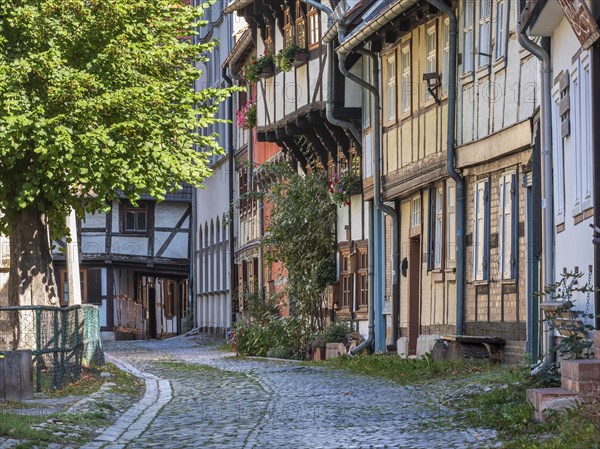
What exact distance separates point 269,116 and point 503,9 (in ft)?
48.7

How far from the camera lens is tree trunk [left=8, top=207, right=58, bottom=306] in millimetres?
23625

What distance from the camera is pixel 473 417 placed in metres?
12.6

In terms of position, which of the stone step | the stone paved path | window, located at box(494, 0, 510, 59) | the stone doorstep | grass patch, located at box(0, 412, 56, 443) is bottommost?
the stone paved path

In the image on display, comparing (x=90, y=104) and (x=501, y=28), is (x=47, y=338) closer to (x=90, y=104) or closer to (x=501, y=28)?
(x=90, y=104)

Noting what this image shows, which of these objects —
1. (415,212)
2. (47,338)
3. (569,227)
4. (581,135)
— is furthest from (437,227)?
(581,135)

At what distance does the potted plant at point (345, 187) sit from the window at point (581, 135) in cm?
1456

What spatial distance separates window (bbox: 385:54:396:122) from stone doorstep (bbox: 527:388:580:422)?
1448cm

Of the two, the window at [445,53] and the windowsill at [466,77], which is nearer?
the windowsill at [466,77]

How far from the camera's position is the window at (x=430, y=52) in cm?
2348

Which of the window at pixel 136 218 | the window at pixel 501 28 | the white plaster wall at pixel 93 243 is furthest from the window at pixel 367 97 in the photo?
the window at pixel 136 218

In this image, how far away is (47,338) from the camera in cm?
1817

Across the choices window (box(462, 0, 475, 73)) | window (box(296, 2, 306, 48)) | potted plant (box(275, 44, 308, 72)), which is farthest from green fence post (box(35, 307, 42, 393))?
window (box(296, 2, 306, 48))

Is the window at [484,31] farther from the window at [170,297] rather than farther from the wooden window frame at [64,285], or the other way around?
the window at [170,297]

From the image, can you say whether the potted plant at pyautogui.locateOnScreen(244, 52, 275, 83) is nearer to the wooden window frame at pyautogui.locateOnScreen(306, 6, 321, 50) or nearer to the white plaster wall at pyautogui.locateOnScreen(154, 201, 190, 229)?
the wooden window frame at pyautogui.locateOnScreen(306, 6, 321, 50)
